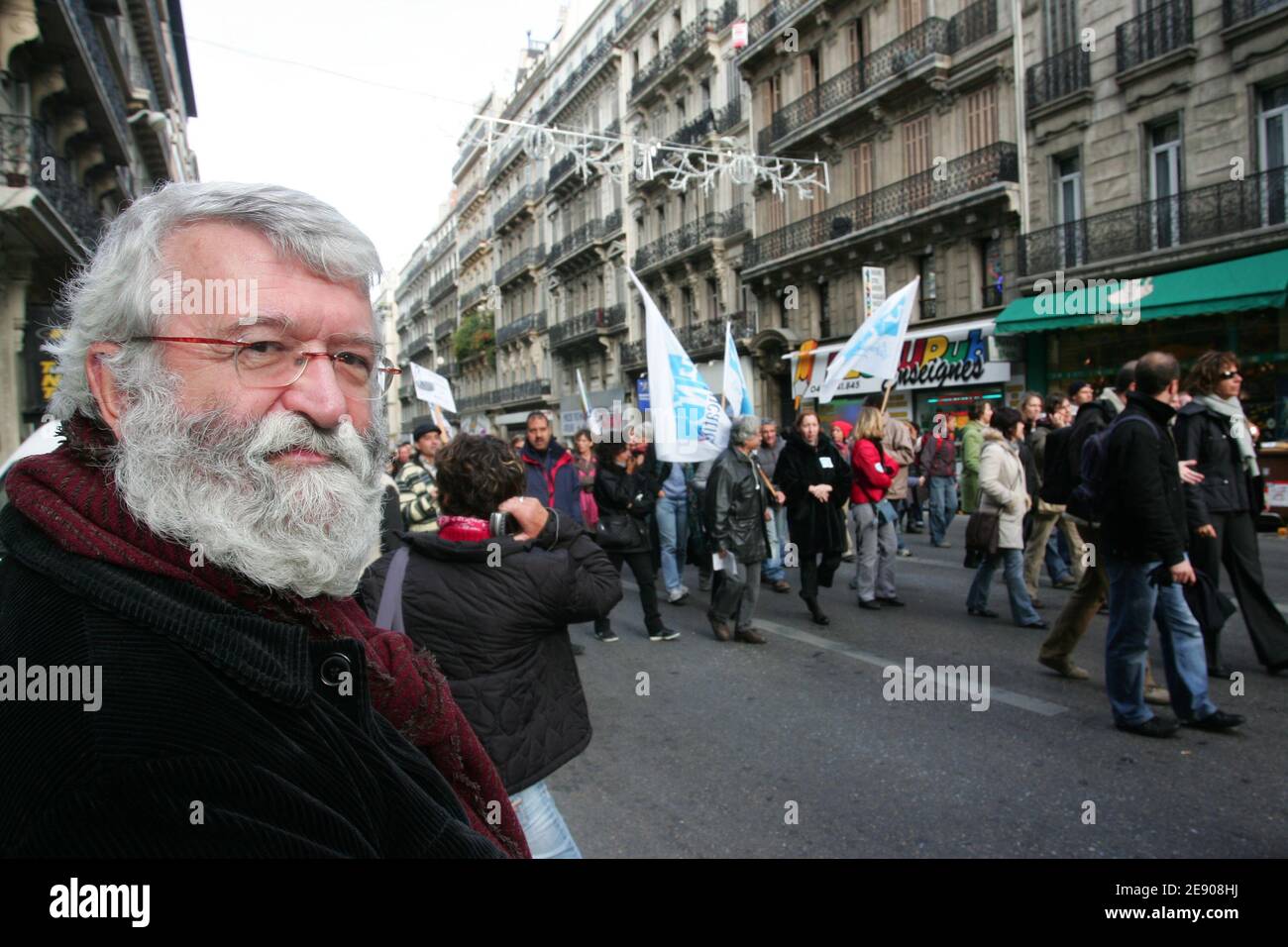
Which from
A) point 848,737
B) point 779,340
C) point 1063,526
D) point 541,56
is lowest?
point 848,737

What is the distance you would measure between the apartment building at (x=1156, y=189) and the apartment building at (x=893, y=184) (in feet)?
3.39

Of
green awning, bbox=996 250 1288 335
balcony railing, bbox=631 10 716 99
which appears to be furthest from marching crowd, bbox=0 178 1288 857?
balcony railing, bbox=631 10 716 99

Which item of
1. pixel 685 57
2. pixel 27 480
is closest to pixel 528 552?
pixel 27 480

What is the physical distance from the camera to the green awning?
15.2 meters

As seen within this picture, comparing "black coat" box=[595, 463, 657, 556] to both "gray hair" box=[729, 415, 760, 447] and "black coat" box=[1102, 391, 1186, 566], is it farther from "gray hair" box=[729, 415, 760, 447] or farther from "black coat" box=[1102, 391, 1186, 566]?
"black coat" box=[1102, 391, 1186, 566]

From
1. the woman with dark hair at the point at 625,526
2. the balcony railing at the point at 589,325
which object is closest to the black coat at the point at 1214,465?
the woman with dark hair at the point at 625,526

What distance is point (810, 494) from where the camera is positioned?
321 inches

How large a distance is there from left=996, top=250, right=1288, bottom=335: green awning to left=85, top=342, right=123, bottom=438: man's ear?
1746 cm

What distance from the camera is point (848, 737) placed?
4.88 meters

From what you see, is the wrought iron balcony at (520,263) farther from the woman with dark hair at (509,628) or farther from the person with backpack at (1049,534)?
the woman with dark hair at (509,628)

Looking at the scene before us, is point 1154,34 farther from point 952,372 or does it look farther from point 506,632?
point 506,632
